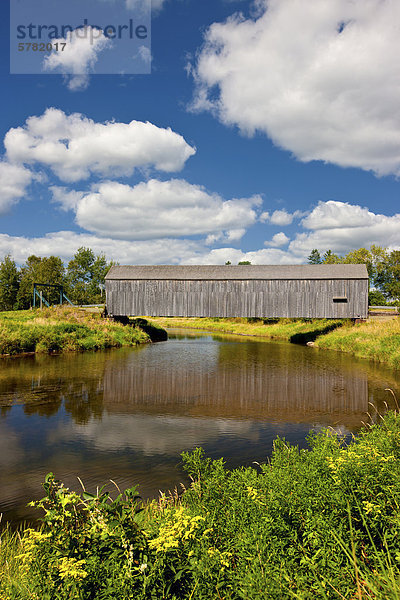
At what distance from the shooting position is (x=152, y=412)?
10.9 meters

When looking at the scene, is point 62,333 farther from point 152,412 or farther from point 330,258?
point 330,258

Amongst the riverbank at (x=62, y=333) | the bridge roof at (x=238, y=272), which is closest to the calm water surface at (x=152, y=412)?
the riverbank at (x=62, y=333)

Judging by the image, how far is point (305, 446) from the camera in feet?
25.8

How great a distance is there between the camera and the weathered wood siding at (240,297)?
96.5 feet

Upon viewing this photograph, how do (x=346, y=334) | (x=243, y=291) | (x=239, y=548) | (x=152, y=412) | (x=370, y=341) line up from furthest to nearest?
(x=243, y=291), (x=346, y=334), (x=370, y=341), (x=152, y=412), (x=239, y=548)

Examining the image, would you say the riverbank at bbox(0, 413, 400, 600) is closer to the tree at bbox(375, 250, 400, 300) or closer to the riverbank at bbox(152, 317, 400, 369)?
the riverbank at bbox(152, 317, 400, 369)

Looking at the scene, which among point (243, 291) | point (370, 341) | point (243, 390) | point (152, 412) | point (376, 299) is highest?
point (243, 291)

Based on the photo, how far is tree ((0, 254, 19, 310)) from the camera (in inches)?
2382

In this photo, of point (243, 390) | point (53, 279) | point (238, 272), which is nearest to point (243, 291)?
point (238, 272)

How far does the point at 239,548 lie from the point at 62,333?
24109 millimetres

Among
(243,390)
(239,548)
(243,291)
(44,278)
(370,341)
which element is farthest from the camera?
(44,278)

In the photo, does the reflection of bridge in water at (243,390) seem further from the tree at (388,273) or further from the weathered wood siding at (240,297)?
the tree at (388,273)

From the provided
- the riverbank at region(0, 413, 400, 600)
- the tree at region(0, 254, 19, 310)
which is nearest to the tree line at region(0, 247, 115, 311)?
the tree at region(0, 254, 19, 310)

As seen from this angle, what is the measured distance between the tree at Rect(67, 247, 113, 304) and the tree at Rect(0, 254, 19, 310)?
30.2 ft
